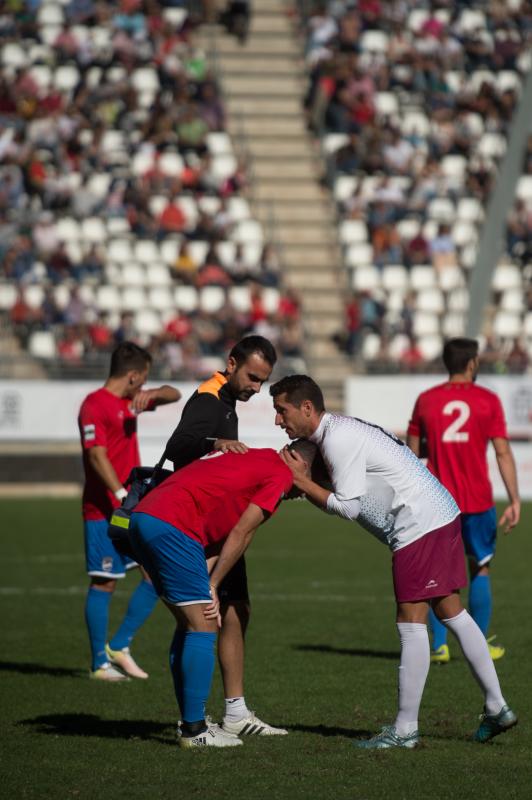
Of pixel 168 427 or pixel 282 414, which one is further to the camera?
pixel 168 427

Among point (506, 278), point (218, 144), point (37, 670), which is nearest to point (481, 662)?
point (37, 670)

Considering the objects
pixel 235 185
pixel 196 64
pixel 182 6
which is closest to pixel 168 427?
pixel 235 185

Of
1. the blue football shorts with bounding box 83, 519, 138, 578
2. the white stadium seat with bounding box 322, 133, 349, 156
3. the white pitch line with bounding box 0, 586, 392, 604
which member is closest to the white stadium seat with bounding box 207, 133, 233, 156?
the white stadium seat with bounding box 322, 133, 349, 156

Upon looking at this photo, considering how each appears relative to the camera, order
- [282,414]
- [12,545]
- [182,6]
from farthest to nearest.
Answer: [182,6] → [12,545] → [282,414]

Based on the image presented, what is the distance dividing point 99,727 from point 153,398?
2.50 m

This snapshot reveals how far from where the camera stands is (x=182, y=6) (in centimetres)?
3494

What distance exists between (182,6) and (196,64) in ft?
8.77

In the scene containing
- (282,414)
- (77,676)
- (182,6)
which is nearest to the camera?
(282,414)

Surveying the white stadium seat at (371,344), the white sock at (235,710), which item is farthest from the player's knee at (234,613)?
the white stadium seat at (371,344)

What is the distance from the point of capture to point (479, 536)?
10.8 meters

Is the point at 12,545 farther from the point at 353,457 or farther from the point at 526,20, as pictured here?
the point at 526,20

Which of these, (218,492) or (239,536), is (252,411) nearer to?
(218,492)

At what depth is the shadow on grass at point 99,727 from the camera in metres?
8.11

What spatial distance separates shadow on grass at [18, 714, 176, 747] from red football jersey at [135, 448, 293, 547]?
1.24m
